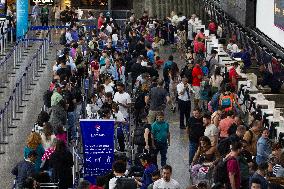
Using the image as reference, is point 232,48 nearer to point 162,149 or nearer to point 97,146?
point 162,149

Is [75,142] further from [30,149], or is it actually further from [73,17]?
[73,17]

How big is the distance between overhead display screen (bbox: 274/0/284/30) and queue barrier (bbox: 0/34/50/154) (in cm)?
803

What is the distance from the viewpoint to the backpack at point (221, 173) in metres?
18.9

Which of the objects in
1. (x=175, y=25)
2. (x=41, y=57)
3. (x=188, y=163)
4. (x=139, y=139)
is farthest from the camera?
(x=175, y=25)

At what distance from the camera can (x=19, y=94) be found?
104 ft

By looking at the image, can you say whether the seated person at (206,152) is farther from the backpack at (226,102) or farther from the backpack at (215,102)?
the backpack at (215,102)

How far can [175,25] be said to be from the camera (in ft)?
147

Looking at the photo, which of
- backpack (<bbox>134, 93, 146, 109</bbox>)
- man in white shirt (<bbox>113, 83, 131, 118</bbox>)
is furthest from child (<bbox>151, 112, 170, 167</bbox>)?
backpack (<bbox>134, 93, 146, 109</bbox>)

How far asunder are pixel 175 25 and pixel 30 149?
24.5 meters

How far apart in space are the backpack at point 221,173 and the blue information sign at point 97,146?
3.18 meters

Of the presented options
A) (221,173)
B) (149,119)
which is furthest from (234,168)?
(149,119)

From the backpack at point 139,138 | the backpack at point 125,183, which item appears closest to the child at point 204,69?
the backpack at point 139,138

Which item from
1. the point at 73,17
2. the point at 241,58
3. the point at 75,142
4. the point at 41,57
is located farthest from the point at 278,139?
the point at 73,17

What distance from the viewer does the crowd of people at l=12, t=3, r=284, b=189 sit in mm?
18922
